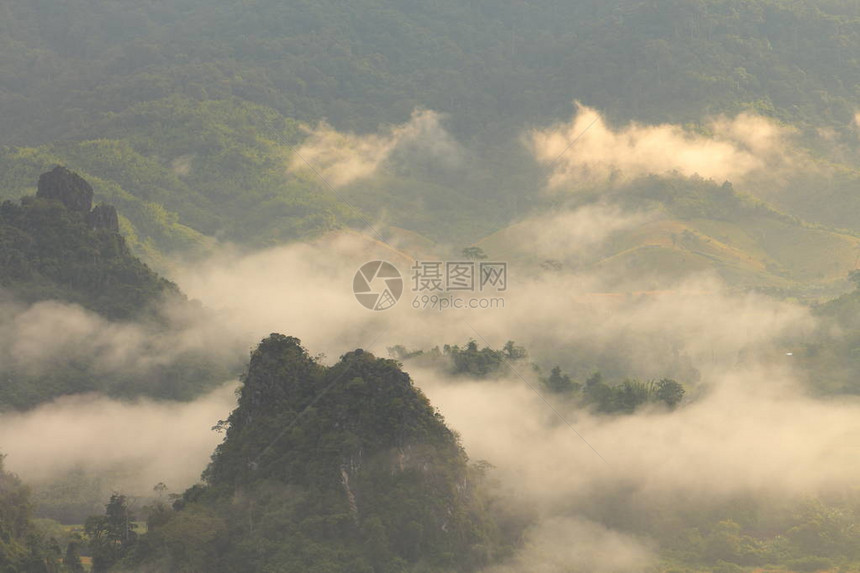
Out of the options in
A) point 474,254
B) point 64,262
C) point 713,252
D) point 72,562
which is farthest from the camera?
point 713,252

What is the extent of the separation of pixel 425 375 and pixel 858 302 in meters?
39.5

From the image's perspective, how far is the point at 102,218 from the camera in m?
96.6

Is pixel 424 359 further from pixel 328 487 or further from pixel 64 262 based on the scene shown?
pixel 328 487

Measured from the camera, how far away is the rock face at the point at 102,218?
95.6 meters

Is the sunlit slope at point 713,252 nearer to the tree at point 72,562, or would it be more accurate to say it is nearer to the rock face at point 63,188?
the rock face at point 63,188

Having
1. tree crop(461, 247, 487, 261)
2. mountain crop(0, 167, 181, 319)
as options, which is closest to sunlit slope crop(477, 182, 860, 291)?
tree crop(461, 247, 487, 261)

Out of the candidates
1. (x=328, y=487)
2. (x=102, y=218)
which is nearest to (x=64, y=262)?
(x=102, y=218)

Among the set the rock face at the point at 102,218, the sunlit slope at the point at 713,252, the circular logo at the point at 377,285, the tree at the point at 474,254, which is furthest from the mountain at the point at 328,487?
the tree at the point at 474,254

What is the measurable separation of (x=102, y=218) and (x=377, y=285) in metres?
47.6

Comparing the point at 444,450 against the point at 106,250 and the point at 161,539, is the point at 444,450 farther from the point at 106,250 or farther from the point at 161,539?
the point at 106,250

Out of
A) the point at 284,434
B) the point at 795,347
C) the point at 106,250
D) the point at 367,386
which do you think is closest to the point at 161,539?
the point at 284,434

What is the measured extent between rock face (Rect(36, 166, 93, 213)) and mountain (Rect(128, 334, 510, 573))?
38182 mm

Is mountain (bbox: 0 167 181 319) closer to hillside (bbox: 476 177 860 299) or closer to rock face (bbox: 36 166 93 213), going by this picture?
rock face (bbox: 36 166 93 213)

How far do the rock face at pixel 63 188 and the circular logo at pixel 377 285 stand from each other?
3602 centimetres
